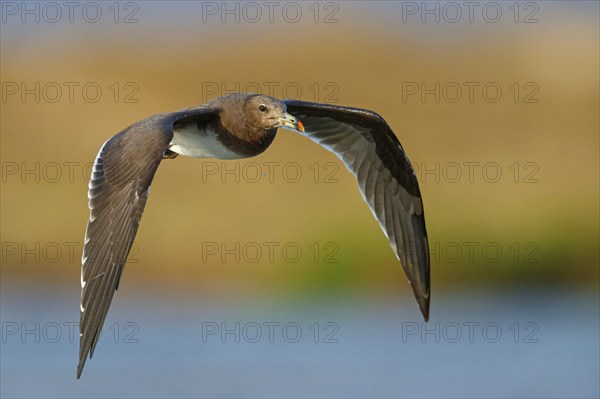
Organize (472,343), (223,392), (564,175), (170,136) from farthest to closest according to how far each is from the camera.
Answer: (564,175) → (472,343) → (223,392) → (170,136)

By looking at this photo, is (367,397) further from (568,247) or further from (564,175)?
(564,175)

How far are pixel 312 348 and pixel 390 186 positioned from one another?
495 cm

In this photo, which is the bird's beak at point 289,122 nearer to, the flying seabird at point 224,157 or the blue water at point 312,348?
the flying seabird at point 224,157

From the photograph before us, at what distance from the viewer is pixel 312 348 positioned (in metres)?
18.5

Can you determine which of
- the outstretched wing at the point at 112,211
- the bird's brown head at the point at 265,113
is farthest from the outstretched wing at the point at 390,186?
the outstretched wing at the point at 112,211

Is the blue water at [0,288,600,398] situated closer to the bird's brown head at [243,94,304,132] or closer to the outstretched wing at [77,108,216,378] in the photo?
the bird's brown head at [243,94,304,132]

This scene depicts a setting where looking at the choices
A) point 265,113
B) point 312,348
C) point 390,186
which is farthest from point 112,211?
point 312,348

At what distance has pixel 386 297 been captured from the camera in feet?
64.4

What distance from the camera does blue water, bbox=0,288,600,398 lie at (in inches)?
667

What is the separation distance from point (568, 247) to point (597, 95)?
4.50 metres

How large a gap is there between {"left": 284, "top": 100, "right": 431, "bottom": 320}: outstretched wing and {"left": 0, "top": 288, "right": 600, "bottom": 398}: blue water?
10.4ft

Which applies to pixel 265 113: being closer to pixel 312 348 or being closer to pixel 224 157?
pixel 224 157

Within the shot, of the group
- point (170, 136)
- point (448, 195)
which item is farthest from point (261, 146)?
point (448, 195)

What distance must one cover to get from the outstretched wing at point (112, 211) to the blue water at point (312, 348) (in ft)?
A: 17.4
